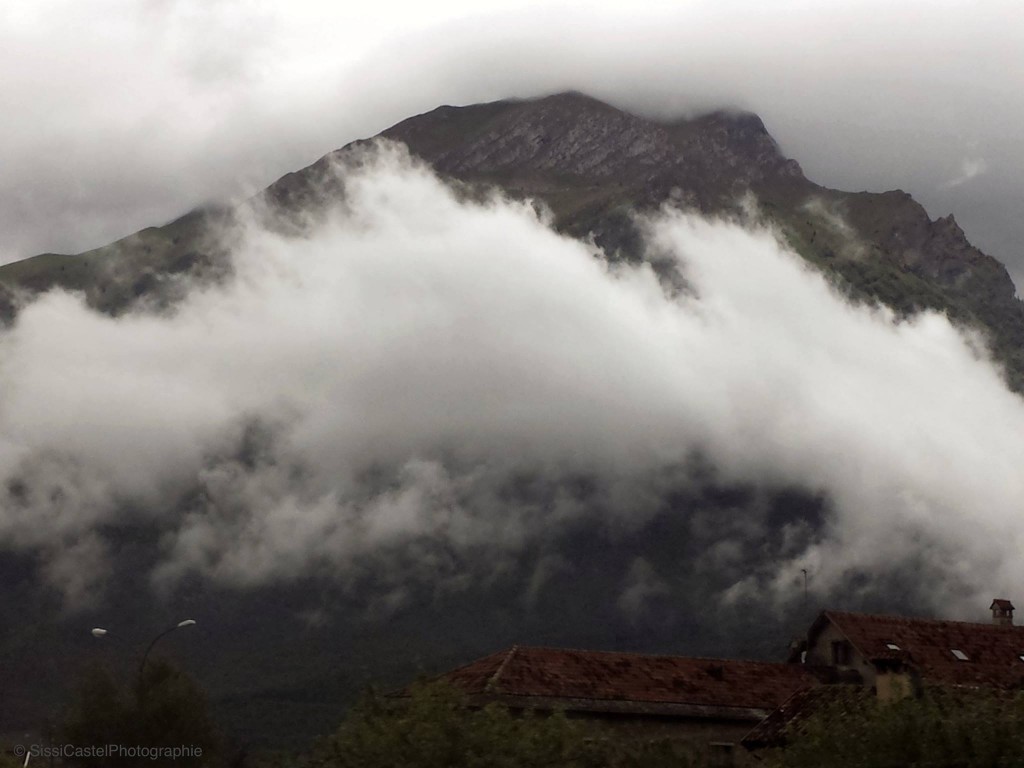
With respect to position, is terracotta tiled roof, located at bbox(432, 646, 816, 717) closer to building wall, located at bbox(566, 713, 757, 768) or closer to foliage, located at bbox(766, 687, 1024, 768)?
building wall, located at bbox(566, 713, 757, 768)

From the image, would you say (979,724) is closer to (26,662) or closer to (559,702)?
(559,702)

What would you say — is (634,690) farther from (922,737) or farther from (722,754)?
(922,737)

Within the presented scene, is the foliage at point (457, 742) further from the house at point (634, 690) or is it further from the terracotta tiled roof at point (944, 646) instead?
the terracotta tiled roof at point (944, 646)

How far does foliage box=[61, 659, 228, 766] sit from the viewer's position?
59562 mm

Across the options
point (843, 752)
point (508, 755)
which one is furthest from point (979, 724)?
point (508, 755)

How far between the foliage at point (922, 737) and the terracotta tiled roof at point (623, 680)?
29.6m

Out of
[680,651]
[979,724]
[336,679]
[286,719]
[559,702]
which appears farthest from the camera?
[680,651]

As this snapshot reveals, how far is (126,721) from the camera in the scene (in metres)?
59.7

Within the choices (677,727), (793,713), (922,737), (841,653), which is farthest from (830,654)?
(922,737)

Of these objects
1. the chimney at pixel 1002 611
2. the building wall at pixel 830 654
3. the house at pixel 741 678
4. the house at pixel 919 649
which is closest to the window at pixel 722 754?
the house at pixel 741 678

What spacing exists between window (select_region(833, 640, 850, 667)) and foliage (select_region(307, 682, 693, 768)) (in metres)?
45.2

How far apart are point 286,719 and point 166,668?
275 feet

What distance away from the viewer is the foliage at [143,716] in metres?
59.6

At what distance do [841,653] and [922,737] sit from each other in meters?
47.9
